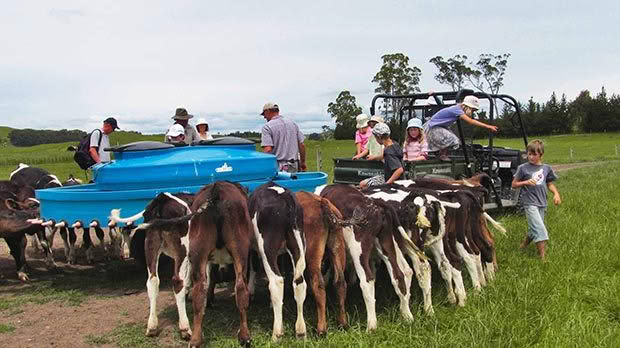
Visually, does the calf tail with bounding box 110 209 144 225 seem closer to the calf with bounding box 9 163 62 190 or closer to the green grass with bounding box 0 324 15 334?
the green grass with bounding box 0 324 15 334

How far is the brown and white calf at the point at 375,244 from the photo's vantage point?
5180 mm

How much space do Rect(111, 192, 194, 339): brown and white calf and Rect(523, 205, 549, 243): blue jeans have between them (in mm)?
4665

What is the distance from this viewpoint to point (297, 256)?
16.3 feet

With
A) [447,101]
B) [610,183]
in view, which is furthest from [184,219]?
[610,183]

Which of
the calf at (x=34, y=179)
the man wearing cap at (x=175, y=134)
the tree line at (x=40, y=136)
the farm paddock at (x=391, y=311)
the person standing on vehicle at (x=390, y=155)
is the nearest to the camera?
the farm paddock at (x=391, y=311)

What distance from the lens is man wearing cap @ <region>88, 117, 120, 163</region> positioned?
8750 mm

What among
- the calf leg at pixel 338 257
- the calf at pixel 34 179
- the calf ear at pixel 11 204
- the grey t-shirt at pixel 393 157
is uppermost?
the grey t-shirt at pixel 393 157

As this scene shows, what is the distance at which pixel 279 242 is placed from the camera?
4988mm

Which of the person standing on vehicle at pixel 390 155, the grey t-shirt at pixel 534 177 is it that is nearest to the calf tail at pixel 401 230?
the person standing on vehicle at pixel 390 155

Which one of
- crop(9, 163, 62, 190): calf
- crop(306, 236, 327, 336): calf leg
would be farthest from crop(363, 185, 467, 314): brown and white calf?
crop(9, 163, 62, 190): calf

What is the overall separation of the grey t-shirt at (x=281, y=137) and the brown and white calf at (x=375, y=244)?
2964 millimetres

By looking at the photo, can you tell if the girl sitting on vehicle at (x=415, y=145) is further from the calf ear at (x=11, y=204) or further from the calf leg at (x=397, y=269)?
the calf ear at (x=11, y=204)

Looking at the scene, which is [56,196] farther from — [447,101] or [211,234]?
[447,101]

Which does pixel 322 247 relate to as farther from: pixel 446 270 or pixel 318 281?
pixel 446 270
